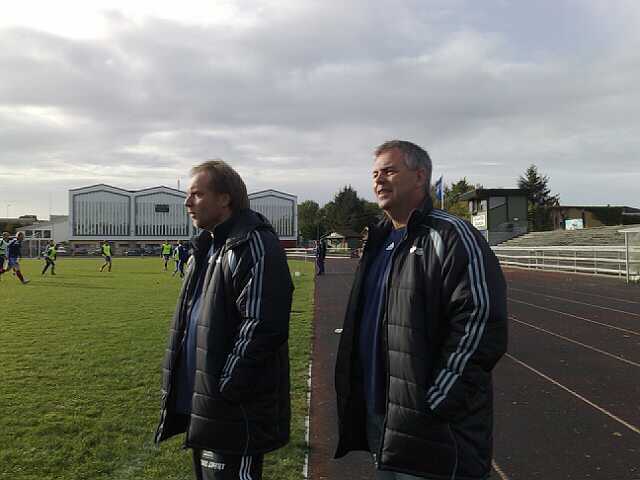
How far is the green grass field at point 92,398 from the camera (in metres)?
3.97

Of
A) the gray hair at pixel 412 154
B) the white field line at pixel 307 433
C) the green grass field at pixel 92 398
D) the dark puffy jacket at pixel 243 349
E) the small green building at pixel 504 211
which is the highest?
the small green building at pixel 504 211

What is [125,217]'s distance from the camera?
A: 315ft

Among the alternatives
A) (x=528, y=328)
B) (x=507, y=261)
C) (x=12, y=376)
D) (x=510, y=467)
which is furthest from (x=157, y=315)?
(x=507, y=261)

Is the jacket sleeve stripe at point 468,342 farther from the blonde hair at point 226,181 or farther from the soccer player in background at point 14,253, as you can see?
the soccer player in background at point 14,253

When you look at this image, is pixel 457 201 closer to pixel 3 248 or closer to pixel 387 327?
pixel 3 248

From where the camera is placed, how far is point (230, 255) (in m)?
2.66

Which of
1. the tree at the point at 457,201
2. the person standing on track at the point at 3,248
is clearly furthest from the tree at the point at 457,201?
the person standing on track at the point at 3,248

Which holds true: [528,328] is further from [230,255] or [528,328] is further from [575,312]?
[230,255]

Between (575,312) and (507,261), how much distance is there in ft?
70.8

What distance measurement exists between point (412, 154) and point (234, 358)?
1169mm

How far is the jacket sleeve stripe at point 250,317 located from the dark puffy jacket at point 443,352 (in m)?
0.56

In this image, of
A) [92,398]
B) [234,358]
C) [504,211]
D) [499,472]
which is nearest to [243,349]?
[234,358]

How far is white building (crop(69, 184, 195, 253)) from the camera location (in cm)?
9450

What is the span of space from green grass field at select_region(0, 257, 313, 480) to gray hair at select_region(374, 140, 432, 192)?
2263 mm
